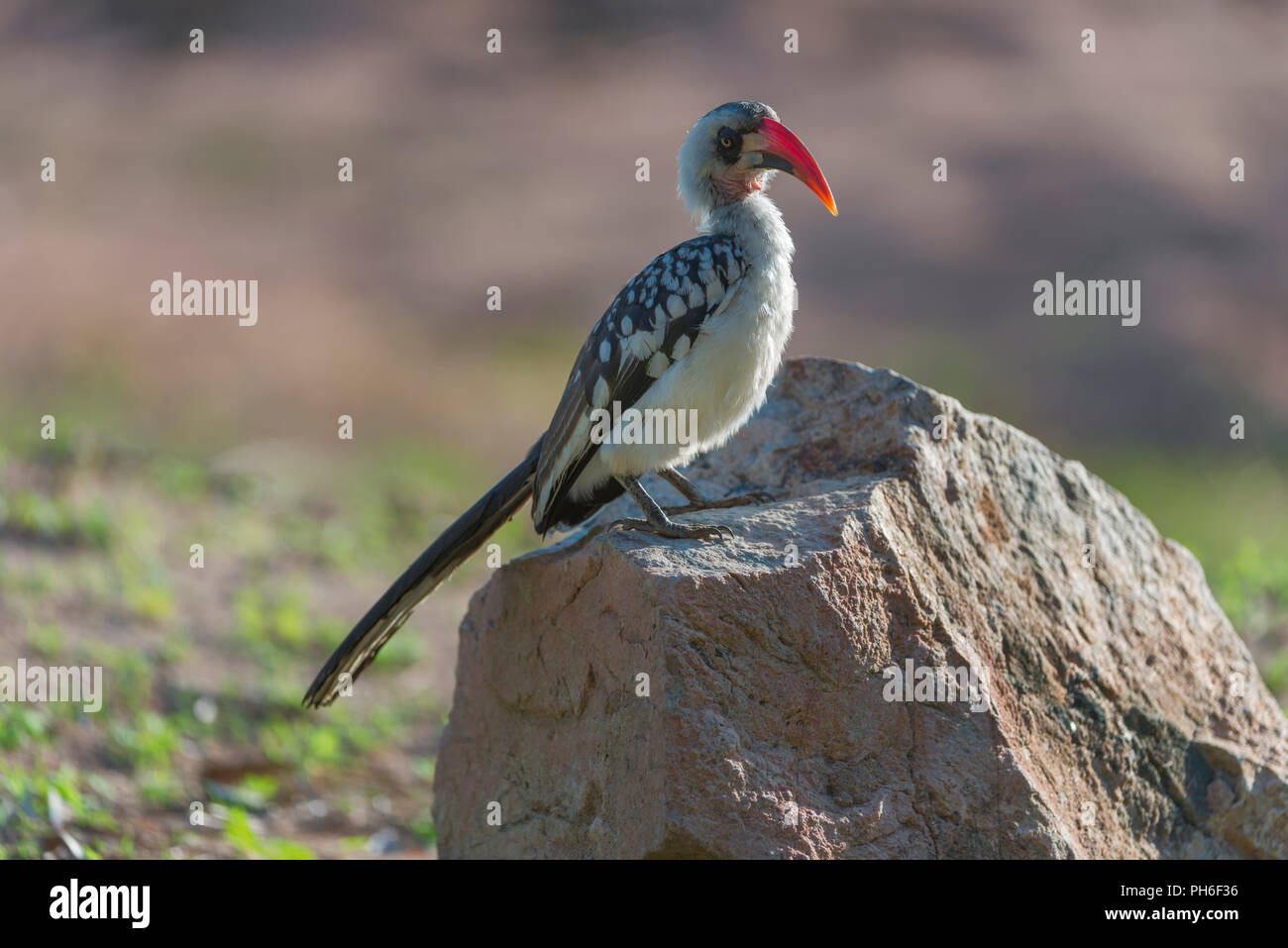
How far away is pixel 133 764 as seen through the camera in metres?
5.53

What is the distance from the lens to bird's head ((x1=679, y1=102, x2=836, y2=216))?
161 inches

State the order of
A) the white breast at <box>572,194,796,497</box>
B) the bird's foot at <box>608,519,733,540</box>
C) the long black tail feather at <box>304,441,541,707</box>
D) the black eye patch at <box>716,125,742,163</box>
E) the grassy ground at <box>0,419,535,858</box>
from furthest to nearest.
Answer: the grassy ground at <box>0,419,535,858</box>
the black eye patch at <box>716,125,742,163</box>
the long black tail feather at <box>304,441,541,707</box>
the white breast at <box>572,194,796,497</box>
the bird's foot at <box>608,519,733,540</box>

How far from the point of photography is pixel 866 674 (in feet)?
11.3

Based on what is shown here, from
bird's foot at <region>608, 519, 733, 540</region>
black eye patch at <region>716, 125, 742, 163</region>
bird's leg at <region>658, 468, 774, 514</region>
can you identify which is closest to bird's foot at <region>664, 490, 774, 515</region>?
bird's leg at <region>658, 468, 774, 514</region>

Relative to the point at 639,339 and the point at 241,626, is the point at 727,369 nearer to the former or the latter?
the point at 639,339

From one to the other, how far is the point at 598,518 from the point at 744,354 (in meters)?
0.87

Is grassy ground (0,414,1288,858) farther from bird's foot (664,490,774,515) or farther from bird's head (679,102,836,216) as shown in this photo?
bird's head (679,102,836,216)

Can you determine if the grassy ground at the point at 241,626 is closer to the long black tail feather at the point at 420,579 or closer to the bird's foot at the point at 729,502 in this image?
the long black tail feather at the point at 420,579

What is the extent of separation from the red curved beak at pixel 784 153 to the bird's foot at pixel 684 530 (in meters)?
1.17

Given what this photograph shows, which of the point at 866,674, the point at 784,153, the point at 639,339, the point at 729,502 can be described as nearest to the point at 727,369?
the point at 639,339

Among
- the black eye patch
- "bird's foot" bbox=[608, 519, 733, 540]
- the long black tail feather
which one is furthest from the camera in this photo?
the black eye patch

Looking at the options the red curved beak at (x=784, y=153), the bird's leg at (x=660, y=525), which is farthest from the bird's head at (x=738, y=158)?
the bird's leg at (x=660, y=525)

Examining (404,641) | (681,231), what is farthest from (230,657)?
(681,231)
